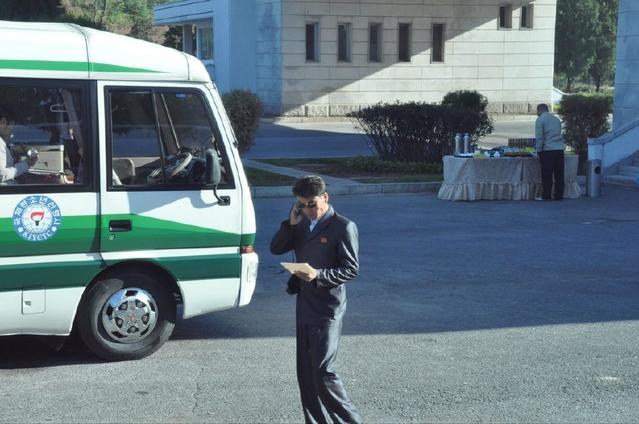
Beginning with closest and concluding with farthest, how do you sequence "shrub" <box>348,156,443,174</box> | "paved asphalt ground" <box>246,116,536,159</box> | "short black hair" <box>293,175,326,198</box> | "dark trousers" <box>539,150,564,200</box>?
1. "short black hair" <box>293,175,326,198</box>
2. "dark trousers" <box>539,150,564,200</box>
3. "shrub" <box>348,156,443,174</box>
4. "paved asphalt ground" <box>246,116,536,159</box>

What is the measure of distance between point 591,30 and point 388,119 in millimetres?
47843

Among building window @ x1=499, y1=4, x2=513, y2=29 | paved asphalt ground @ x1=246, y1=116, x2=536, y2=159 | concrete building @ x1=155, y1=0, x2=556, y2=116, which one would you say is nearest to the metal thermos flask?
paved asphalt ground @ x1=246, y1=116, x2=536, y2=159

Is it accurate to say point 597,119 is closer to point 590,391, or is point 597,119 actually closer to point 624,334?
point 624,334

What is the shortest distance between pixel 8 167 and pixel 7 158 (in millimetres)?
93

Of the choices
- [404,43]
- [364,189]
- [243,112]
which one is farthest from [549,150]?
[404,43]

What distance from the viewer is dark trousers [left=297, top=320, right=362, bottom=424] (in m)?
5.76

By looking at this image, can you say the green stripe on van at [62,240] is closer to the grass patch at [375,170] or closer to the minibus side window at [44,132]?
the minibus side window at [44,132]

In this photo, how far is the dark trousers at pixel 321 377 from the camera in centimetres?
576

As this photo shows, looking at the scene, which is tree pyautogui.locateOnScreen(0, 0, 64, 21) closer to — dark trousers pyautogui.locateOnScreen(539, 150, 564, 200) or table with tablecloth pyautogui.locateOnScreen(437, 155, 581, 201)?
table with tablecloth pyautogui.locateOnScreen(437, 155, 581, 201)

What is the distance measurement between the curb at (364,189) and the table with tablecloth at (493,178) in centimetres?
90

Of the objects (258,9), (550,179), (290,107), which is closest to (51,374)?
(550,179)

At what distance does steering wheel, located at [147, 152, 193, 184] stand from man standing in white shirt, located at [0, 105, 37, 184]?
0.92 metres

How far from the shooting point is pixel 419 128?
67.4 feet

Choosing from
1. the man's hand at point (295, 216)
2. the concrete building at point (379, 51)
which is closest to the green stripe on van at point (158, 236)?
the man's hand at point (295, 216)
